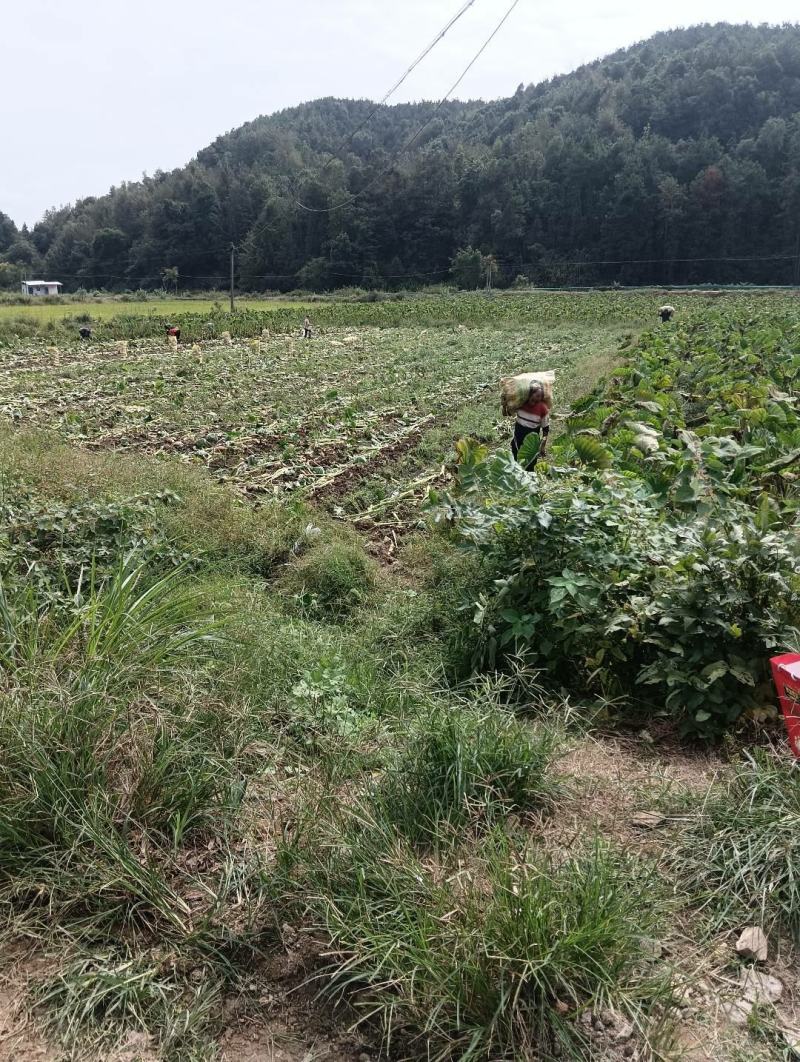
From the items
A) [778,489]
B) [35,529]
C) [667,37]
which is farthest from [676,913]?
[667,37]

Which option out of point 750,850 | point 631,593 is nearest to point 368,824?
point 750,850

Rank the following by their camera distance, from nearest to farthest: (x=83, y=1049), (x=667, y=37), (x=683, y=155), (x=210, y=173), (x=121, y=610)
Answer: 1. (x=83, y=1049)
2. (x=121, y=610)
3. (x=683, y=155)
4. (x=210, y=173)
5. (x=667, y=37)

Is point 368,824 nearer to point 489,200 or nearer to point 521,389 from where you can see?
point 521,389

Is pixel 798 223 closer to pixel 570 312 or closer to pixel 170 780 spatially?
pixel 570 312

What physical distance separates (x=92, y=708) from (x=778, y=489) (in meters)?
5.41

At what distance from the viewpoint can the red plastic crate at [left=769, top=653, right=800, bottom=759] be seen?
3.03m

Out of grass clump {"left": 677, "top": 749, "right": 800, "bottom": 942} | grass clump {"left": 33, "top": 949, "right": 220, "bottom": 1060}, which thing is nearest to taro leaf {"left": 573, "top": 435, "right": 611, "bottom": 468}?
grass clump {"left": 677, "top": 749, "right": 800, "bottom": 942}

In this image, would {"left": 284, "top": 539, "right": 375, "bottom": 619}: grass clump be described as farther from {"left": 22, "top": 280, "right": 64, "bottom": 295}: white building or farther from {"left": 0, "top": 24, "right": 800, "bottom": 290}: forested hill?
{"left": 22, "top": 280, "right": 64, "bottom": 295}: white building

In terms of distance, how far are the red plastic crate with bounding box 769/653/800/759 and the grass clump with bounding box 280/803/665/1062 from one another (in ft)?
3.33

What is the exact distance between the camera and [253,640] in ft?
14.1

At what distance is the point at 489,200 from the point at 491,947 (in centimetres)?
8882

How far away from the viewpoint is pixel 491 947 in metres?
2.08

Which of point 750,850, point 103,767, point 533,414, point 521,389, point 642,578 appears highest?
point 521,389

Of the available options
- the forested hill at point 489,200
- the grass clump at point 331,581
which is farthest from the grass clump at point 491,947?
the forested hill at point 489,200
